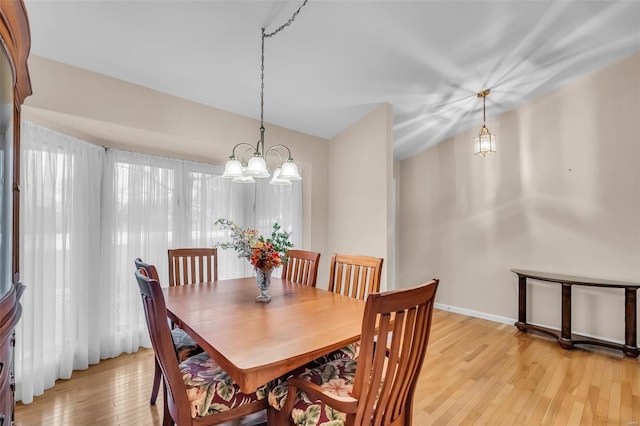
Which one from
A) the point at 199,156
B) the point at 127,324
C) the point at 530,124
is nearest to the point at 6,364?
the point at 127,324

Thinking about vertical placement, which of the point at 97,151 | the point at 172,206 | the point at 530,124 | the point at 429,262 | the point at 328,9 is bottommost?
the point at 429,262

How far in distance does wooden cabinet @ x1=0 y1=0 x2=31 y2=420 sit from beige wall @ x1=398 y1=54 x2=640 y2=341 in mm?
4414

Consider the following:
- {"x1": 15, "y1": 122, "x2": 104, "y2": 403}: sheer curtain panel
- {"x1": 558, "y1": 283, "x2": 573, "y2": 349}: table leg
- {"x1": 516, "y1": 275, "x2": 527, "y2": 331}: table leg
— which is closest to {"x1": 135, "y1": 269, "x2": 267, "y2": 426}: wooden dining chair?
{"x1": 15, "y1": 122, "x2": 104, "y2": 403}: sheer curtain panel

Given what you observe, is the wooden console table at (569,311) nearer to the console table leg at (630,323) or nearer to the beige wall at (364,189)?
the console table leg at (630,323)

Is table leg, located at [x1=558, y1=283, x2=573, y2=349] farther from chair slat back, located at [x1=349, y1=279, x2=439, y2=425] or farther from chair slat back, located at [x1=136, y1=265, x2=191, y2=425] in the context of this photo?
chair slat back, located at [x1=136, y1=265, x2=191, y2=425]

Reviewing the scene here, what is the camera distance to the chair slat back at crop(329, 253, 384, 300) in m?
2.11

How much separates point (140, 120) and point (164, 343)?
1963 millimetres

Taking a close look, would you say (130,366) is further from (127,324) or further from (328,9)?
(328,9)

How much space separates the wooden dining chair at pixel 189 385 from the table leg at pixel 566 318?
325cm

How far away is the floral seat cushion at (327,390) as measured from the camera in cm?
121

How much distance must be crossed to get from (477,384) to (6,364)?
9.35 ft

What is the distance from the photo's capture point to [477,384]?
7.82 ft

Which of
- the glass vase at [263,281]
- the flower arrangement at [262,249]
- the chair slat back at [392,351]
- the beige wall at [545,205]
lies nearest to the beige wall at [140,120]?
the flower arrangement at [262,249]

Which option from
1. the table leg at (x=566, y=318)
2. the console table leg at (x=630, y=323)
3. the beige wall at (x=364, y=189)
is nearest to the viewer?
the console table leg at (x=630, y=323)
